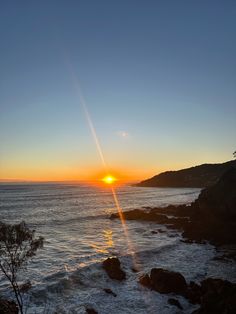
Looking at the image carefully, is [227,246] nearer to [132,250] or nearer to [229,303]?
[132,250]

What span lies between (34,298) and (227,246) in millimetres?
30717

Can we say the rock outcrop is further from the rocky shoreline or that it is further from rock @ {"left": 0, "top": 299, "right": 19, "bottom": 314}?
the rocky shoreline

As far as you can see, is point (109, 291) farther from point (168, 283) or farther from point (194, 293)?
point (194, 293)

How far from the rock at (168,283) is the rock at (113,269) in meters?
4.02

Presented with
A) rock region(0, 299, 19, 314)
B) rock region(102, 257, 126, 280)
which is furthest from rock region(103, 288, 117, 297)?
rock region(0, 299, 19, 314)

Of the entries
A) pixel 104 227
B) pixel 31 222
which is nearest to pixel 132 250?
pixel 104 227

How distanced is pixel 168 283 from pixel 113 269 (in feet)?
24.1

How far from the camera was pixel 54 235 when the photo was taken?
55.7 m

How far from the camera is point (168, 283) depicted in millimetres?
28594

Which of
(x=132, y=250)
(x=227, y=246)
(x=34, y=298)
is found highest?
(x=34, y=298)

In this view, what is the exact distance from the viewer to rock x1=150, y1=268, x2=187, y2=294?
28.2 m

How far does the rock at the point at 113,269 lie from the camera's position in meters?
32.2

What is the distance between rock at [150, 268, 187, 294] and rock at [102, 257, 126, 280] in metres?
4.02

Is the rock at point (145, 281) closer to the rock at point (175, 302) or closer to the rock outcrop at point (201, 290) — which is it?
the rock outcrop at point (201, 290)
